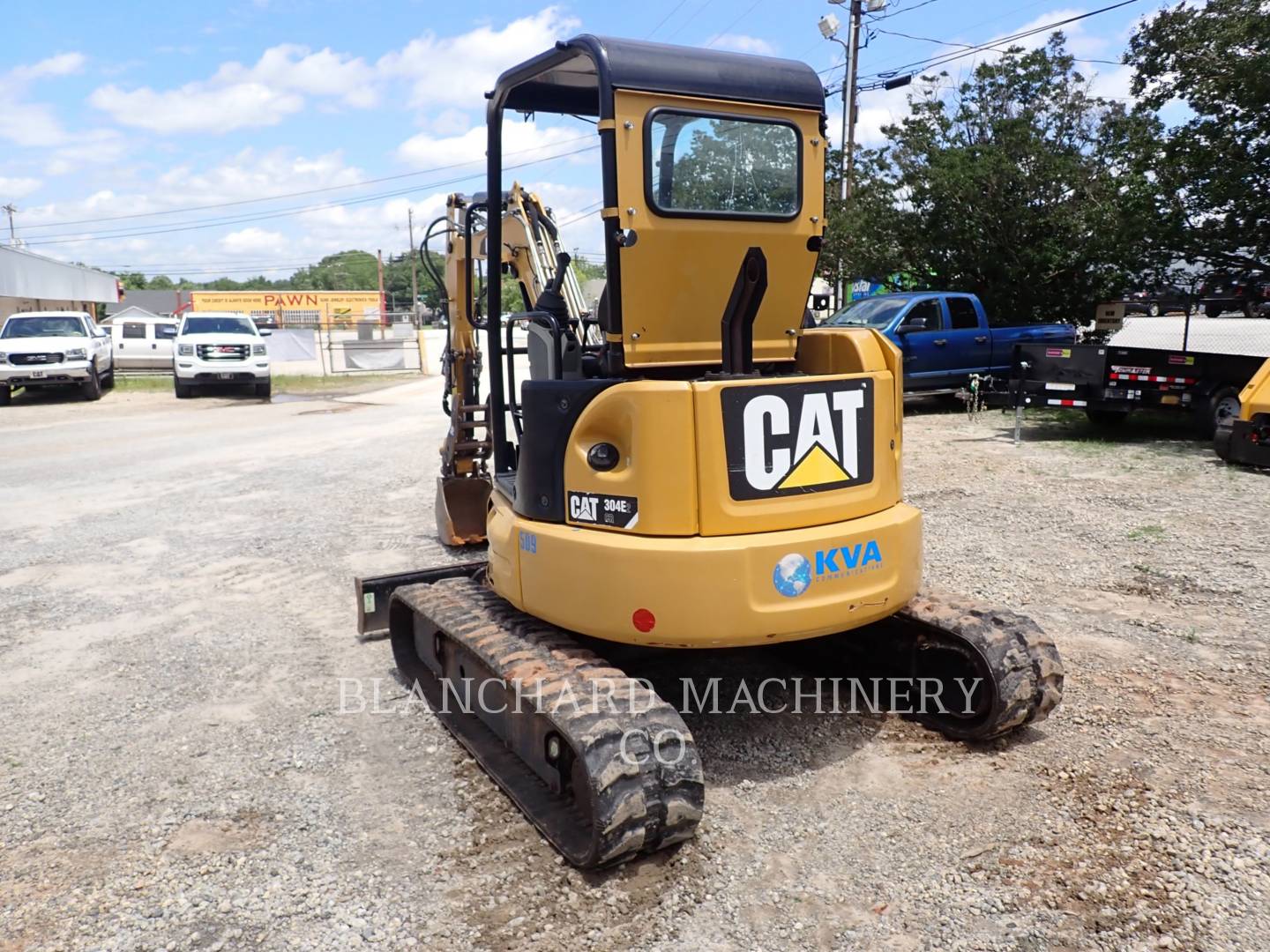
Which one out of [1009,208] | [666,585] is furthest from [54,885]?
[1009,208]

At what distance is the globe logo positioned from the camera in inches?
142

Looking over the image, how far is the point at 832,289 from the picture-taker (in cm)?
2328

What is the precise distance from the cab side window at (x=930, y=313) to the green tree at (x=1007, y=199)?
3.09 meters

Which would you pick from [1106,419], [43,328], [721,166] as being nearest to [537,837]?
[721,166]

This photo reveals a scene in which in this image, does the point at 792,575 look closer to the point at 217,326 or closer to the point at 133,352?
the point at 217,326

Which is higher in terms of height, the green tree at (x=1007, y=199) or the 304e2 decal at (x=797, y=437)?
the green tree at (x=1007, y=199)

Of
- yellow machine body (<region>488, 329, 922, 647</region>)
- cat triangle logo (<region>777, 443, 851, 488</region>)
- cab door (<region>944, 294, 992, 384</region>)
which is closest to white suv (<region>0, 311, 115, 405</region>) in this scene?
cab door (<region>944, 294, 992, 384</region>)

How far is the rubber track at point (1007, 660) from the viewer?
396 centimetres

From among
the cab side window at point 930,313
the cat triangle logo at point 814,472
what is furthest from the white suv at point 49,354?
the cat triangle logo at point 814,472

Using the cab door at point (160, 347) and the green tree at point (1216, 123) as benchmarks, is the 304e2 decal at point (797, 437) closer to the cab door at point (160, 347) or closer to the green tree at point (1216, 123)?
the green tree at point (1216, 123)

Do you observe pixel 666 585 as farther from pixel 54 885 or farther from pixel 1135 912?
pixel 54 885

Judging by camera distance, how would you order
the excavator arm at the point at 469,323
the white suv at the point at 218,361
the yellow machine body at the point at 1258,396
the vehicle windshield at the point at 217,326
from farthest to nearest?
the vehicle windshield at the point at 217,326
the white suv at the point at 218,361
the yellow machine body at the point at 1258,396
the excavator arm at the point at 469,323

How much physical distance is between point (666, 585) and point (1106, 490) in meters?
7.29

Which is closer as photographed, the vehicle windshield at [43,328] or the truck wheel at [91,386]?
the truck wheel at [91,386]
